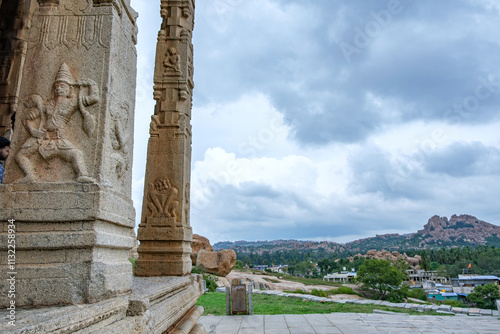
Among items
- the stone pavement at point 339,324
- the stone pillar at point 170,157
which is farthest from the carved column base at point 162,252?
the stone pavement at point 339,324

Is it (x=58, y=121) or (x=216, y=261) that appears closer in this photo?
(x=58, y=121)

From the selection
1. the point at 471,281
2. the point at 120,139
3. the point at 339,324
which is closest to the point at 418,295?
the point at 471,281

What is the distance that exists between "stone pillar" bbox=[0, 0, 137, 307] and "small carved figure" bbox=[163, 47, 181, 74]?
358 centimetres

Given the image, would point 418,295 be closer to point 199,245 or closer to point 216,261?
point 216,261

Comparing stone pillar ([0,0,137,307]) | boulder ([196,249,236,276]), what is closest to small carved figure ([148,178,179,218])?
stone pillar ([0,0,137,307])

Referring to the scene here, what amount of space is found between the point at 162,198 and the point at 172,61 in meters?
2.78

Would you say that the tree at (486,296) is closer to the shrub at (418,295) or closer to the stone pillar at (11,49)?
the shrub at (418,295)

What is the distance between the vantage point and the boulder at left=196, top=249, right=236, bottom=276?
26688 millimetres

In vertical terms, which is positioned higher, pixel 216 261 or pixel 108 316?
pixel 108 316

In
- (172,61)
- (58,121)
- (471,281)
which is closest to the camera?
(58,121)

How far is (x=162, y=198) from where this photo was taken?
624 cm

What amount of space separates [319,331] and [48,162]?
6.69 m

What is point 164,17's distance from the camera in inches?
291

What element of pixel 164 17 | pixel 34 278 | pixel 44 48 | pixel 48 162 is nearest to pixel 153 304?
pixel 34 278
